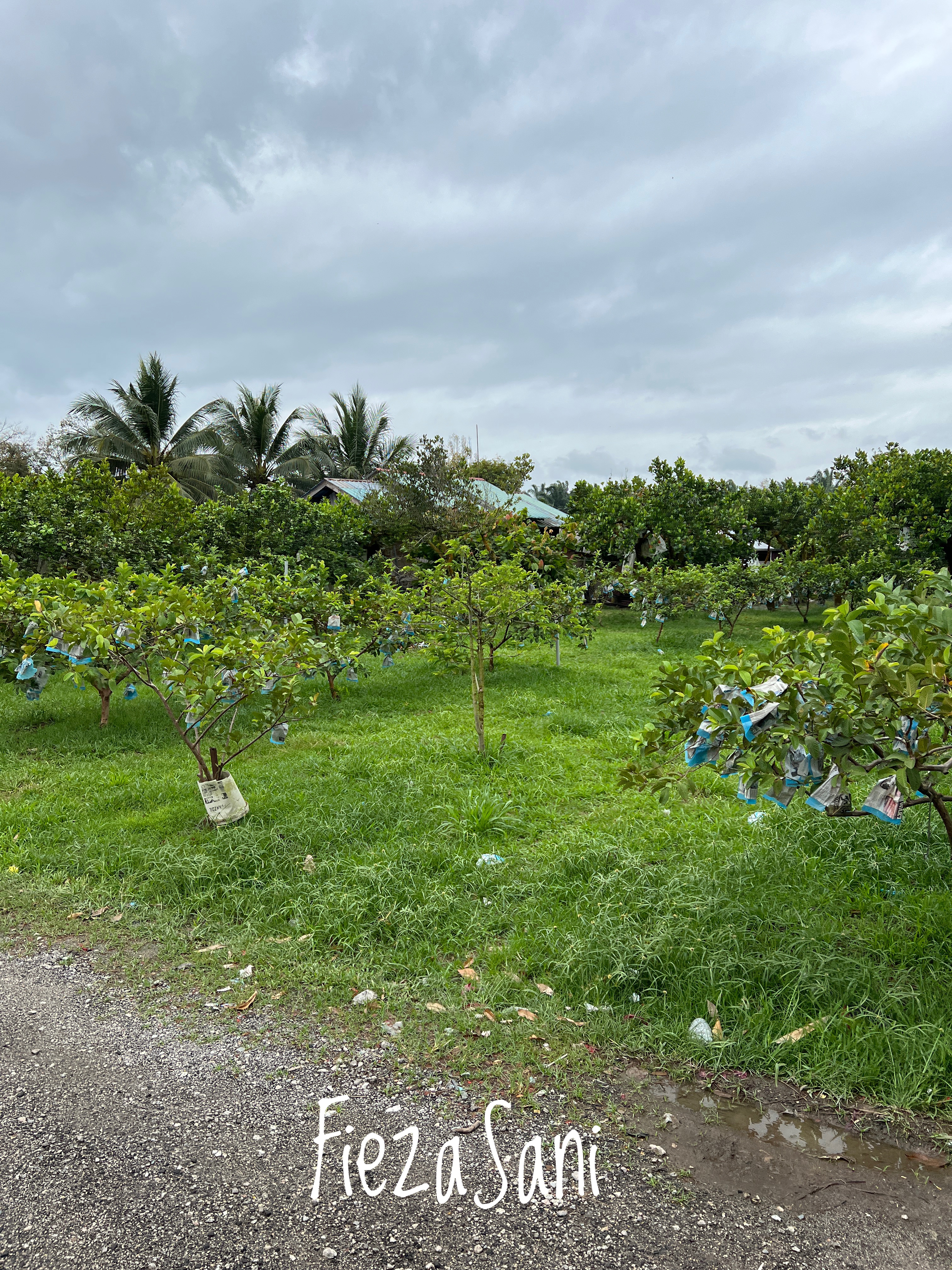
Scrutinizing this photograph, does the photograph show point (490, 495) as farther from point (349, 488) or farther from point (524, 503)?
point (349, 488)

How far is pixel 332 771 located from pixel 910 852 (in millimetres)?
4150

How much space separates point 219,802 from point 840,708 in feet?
12.8

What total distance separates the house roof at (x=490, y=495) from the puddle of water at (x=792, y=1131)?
51.0 feet

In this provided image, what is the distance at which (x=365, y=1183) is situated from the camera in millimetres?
2188

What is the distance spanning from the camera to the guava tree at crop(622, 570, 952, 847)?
2510 millimetres

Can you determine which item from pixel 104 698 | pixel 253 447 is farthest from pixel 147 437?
pixel 104 698

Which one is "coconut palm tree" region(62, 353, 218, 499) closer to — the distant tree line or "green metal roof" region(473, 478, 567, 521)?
the distant tree line

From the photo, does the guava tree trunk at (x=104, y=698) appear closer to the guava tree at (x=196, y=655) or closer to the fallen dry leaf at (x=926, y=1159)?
the guava tree at (x=196, y=655)

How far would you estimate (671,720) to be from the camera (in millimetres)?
3223

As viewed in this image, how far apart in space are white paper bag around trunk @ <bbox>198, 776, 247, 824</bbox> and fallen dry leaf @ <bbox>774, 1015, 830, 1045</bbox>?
11.7 feet

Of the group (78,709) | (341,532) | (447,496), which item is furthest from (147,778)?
(447,496)

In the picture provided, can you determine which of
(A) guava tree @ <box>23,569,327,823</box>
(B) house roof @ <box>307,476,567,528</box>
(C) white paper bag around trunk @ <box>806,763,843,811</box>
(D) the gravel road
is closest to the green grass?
(D) the gravel road

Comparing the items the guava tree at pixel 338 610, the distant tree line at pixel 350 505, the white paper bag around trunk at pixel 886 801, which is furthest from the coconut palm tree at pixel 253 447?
the white paper bag around trunk at pixel 886 801

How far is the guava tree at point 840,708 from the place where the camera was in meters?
2.51
